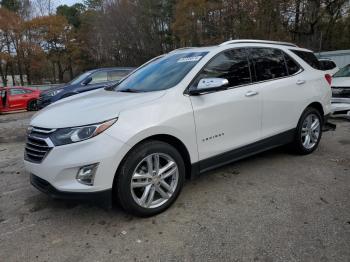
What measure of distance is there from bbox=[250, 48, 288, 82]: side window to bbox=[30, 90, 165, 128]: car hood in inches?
60.0

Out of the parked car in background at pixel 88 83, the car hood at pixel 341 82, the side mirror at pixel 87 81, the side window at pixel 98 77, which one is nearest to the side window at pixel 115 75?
the parked car in background at pixel 88 83

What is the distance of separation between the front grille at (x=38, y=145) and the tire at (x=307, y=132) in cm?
339

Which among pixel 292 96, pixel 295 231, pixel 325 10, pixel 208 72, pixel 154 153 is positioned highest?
pixel 325 10

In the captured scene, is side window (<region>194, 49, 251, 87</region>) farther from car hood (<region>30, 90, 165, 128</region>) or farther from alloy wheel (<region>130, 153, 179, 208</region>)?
alloy wheel (<region>130, 153, 179, 208</region>)

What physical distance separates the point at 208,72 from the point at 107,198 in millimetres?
1776

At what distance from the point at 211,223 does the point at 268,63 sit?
93.6 inches

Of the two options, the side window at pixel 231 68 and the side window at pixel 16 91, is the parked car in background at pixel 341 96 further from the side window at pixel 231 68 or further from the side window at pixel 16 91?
the side window at pixel 16 91

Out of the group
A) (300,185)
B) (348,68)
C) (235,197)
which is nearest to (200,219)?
(235,197)

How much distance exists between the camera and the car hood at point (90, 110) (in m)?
2.94

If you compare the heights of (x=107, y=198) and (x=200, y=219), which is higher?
(x=107, y=198)

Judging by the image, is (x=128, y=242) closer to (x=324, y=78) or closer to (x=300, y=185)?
(x=300, y=185)

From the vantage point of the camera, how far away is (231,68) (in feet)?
12.7

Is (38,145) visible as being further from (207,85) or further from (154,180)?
(207,85)

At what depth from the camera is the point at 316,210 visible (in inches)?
127
